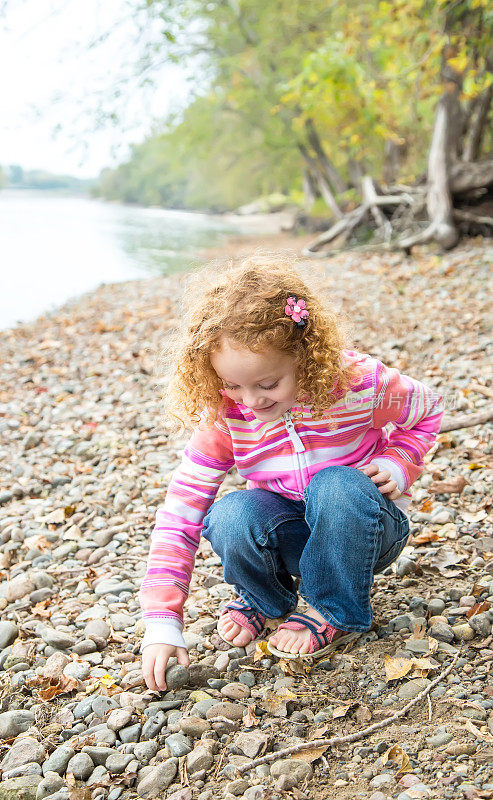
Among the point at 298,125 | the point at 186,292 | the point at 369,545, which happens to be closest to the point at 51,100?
the point at 298,125

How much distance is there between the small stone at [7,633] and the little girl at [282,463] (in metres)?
0.58

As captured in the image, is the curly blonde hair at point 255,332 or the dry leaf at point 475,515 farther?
the dry leaf at point 475,515

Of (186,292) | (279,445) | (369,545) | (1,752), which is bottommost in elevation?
(1,752)

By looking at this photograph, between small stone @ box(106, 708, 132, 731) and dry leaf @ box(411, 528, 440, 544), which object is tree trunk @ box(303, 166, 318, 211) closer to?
dry leaf @ box(411, 528, 440, 544)

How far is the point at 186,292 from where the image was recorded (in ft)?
7.24

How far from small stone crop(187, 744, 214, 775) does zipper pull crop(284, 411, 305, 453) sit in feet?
2.73

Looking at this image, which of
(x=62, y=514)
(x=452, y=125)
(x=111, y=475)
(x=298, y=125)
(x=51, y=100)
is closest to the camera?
(x=62, y=514)

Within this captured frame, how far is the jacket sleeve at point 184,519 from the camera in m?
2.03

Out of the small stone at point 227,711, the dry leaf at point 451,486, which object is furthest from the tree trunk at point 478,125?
the small stone at point 227,711

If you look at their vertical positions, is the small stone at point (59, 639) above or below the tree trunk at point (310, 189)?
above

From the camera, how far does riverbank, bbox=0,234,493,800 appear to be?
1.64 m

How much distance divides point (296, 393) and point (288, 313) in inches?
9.1

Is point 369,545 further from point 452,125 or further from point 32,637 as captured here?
point 452,125

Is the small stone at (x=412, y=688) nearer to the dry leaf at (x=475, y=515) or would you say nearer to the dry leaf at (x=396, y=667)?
the dry leaf at (x=396, y=667)
